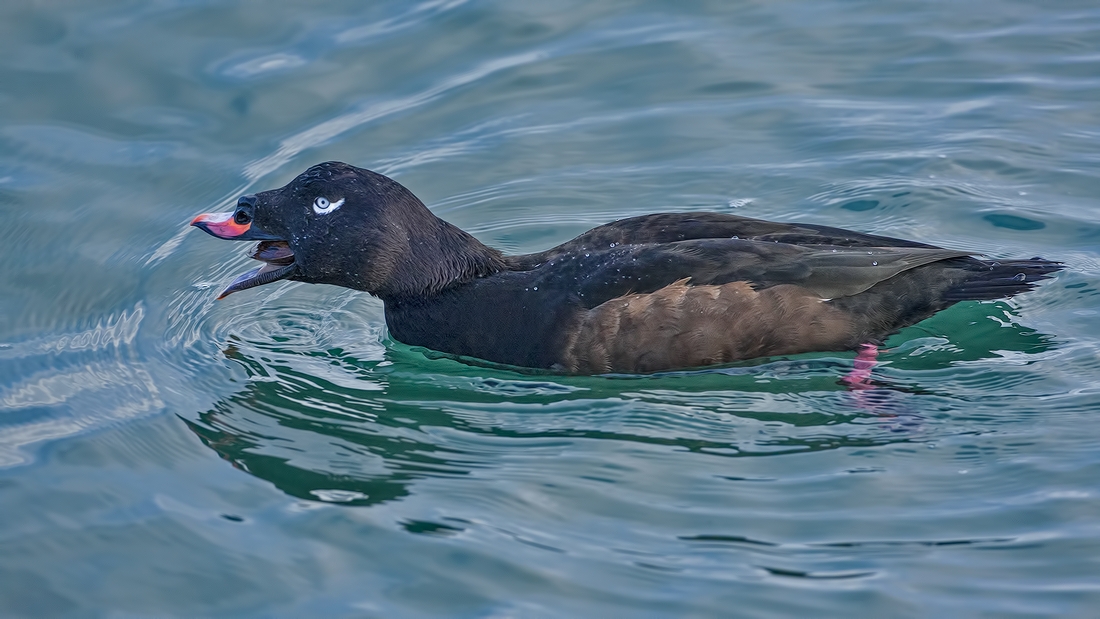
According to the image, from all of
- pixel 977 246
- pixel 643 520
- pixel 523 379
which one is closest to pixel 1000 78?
pixel 977 246

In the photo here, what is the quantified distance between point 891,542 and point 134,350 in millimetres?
4164

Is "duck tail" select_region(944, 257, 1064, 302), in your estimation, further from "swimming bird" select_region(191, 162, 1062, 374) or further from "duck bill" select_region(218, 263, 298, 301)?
"duck bill" select_region(218, 263, 298, 301)

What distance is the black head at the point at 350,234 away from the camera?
652cm

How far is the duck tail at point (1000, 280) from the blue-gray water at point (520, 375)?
315 mm

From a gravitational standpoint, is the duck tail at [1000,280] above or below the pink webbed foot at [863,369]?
above

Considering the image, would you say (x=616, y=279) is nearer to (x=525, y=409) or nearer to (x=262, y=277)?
(x=525, y=409)

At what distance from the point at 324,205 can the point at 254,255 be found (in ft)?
1.74

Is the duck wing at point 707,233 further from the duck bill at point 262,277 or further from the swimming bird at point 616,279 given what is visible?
the duck bill at point 262,277

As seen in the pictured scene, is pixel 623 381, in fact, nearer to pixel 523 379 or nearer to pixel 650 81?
pixel 523 379

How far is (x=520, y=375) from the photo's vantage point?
6.42 meters

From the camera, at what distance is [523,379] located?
637cm

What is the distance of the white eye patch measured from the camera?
6.52m

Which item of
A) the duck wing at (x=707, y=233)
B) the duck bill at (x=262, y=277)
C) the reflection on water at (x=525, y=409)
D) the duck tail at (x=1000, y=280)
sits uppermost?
the duck wing at (x=707, y=233)

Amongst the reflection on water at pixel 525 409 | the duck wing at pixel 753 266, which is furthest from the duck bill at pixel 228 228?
the duck wing at pixel 753 266
